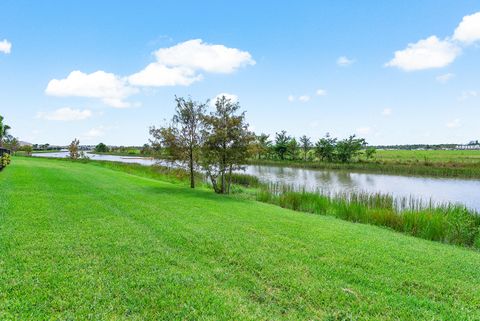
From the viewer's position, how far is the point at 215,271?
14.9 feet

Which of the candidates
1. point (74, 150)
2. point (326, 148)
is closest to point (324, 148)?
point (326, 148)

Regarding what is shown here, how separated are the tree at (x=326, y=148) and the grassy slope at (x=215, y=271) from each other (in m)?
48.5

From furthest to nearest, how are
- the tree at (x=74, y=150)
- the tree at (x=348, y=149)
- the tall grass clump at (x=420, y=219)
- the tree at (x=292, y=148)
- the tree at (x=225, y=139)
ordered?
the tree at (x=292, y=148) < the tree at (x=348, y=149) < the tree at (x=74, y=150) < the tree at (x=225, y=139) < the tall grass clump at (x=420, y=219)

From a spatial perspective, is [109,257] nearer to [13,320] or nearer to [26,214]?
[13,320]

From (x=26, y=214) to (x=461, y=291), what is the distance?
343 inches

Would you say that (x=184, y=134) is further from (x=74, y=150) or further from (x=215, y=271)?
(x=74, y=150)

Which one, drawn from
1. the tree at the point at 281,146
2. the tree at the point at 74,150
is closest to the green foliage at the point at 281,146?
the tree at the point at 281,146

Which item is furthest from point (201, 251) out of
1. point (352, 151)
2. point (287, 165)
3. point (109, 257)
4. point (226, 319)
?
point (352, 151)

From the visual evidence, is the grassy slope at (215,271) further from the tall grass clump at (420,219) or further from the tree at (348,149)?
the tree at (348,149)

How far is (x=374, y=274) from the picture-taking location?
4691mm

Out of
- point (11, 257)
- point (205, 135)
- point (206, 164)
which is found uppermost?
point (205, 135)

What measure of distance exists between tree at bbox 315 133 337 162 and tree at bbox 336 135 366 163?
122 centimetres

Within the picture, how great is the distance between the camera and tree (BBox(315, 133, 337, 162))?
54.4 m

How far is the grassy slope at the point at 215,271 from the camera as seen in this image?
3566 mm
